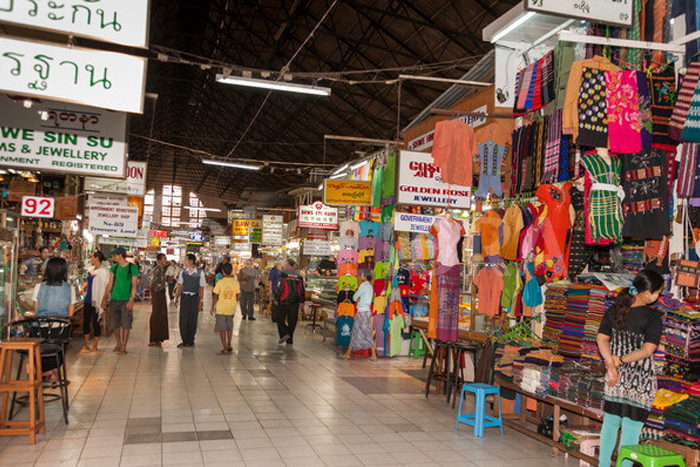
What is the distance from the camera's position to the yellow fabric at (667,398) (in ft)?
14.1

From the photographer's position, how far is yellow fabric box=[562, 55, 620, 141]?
4.77 meters

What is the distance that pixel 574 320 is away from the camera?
216 inches

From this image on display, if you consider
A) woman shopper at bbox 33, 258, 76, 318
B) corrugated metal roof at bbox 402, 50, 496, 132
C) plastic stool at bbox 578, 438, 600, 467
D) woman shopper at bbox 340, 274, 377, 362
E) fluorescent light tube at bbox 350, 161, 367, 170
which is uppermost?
corrugated metal roof at bbox 402, 50, 496, 132

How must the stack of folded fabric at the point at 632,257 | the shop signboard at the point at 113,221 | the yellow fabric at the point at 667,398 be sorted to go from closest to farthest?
the yellow fabric at the point at 667,398
the stack of folded fabric at the point at 632,257
the shop signboard at the point at 113,221

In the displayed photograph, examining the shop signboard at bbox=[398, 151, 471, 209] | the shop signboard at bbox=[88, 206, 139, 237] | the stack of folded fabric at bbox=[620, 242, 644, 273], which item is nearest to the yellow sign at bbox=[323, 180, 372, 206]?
the shop signboard at bbox=[398, 151, 471, 209]

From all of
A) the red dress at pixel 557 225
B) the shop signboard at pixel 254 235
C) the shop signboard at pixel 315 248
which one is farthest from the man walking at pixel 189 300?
the shop signboard at pixel 254 235

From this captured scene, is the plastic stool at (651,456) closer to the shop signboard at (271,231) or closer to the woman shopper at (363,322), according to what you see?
the woman shopper at (363,322)

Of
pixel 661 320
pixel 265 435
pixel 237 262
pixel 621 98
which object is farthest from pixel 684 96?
pixel 237 262

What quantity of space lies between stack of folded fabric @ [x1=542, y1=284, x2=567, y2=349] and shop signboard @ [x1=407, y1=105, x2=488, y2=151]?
292 centimetres

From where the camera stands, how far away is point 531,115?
21.8ft

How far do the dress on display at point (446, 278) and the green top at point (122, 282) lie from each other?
5.57 meters

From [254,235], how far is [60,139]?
1845cm

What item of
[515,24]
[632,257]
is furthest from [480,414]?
[515,24]

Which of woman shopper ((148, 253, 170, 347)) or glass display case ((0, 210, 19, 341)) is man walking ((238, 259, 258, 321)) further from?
glass display case ((0, 210, 19, 341))
